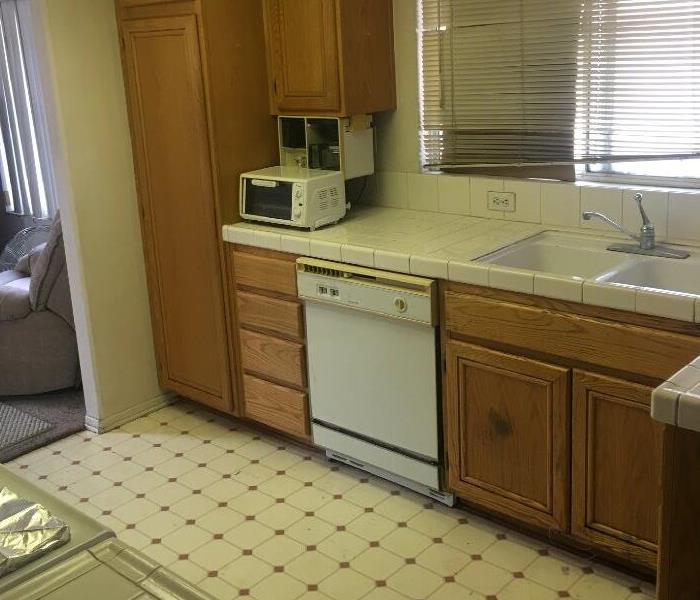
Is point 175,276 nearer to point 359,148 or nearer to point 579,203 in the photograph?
point 359,148

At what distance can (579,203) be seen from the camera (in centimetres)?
318

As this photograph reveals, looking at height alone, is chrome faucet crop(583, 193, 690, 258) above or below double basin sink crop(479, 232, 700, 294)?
above

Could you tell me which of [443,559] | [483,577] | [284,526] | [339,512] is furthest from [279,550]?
[483,577]

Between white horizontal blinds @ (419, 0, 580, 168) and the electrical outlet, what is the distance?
13 cm


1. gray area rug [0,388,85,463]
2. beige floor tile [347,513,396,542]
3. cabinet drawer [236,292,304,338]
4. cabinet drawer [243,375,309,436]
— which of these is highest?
cabinet drawer [236,292,304,338]

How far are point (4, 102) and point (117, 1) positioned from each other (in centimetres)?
261

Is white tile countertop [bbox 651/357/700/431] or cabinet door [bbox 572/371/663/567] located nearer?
white tile countertop [bbox 651/357/700/431]

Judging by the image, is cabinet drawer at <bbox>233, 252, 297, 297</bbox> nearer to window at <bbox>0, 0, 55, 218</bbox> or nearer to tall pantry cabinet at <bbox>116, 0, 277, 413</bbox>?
tall pantry cabinet at <bbox>116, 0, 277, 413</bbox>

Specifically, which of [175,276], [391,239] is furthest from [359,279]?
[175,276]

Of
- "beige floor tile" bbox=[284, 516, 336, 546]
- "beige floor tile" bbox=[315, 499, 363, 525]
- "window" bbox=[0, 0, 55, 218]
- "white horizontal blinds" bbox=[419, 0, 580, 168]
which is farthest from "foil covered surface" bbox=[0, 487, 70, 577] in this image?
"window" bbox=[0, 0, 55, 218]

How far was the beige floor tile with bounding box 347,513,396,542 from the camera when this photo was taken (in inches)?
119

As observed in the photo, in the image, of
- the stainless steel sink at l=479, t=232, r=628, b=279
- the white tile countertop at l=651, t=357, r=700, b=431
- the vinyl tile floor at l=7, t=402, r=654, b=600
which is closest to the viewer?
the white tile countertop at l=651, t=357, r=700, b=431

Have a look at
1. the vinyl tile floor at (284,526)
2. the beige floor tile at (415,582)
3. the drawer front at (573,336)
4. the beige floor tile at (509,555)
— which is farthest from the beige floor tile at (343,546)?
the drawer front at (573,336)

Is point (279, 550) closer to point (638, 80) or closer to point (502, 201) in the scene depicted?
point (502, 201)
